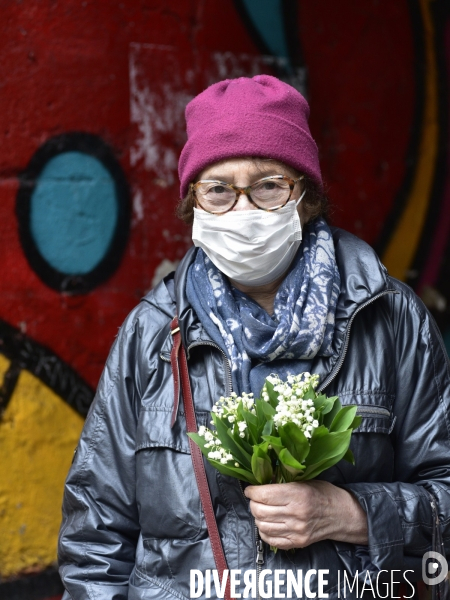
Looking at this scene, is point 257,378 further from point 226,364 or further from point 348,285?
point 348,285

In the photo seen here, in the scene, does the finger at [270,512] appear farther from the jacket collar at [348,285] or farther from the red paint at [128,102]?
the red paint at [128,102]

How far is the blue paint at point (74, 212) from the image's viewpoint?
11.1 ft

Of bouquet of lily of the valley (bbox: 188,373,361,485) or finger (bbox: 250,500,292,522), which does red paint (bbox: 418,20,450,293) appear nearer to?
bouquet of lily of the valley (bbox: 188,373,361,485)

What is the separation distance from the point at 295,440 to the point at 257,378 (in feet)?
1.21

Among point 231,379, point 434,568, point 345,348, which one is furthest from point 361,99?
point 434,568

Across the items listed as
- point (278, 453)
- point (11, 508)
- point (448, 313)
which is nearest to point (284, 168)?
point (278, 453)

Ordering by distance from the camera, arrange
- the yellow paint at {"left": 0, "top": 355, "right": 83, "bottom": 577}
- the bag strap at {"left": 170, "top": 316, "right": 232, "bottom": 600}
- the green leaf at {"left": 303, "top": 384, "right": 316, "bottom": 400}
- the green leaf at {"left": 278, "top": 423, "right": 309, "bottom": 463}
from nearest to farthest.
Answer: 1. the green leaf at {"left": 278, "top": 423, "right": 309, "bottom": 463}
2. the green leaf at {"left": 303, "top": 384, "right": 316, "bottom": 400}
3. the bag strap at {"left": 170, "top": 316, "right": 232, "bottom": 600}
4. the yellow paint at {"left": 0, "top": 355, "right": 83, "bottom": 577}

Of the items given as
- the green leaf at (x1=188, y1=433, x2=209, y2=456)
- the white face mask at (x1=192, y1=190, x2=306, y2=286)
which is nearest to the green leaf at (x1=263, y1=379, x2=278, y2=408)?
the green leaf at (x1=188, y1=433, x2=209, y2=456)

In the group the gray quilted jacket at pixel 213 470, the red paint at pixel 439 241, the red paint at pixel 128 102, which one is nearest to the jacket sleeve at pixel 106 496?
the gray quilted jacket at pixel 213 470

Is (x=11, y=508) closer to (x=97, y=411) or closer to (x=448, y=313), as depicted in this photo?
(x=97, y=411)

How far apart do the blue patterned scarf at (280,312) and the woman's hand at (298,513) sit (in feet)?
1.05

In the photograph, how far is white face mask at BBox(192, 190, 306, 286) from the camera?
232 centimetres

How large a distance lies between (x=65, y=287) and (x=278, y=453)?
176 cm

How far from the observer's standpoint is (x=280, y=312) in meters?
2.32
